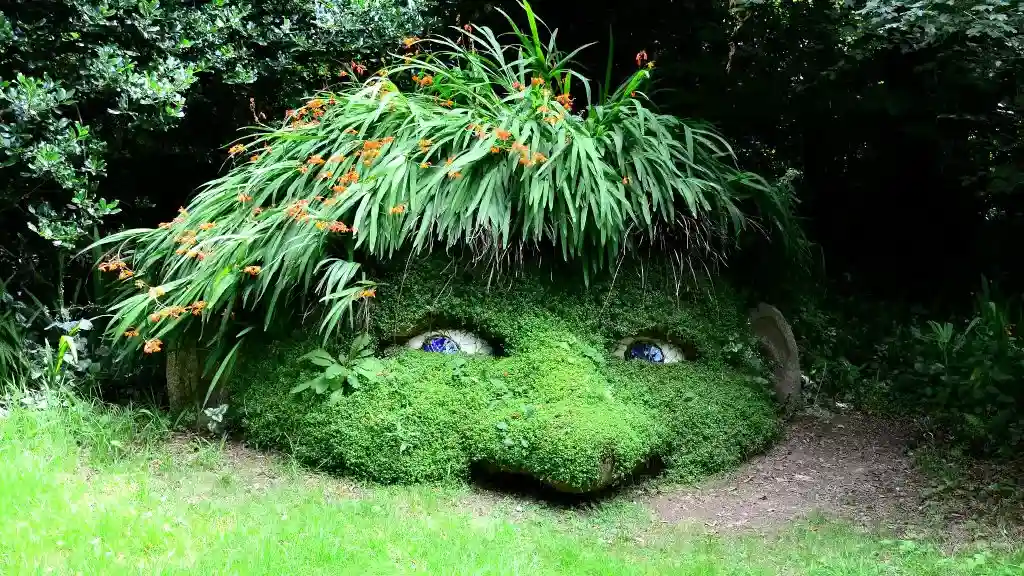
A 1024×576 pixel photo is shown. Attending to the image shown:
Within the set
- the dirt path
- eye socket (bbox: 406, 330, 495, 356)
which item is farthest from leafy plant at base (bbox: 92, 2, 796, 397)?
the dirt path

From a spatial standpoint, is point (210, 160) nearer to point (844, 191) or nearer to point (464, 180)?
point (464, 180)

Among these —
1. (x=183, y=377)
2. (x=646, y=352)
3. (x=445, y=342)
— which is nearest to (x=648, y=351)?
(x=646, y=352)

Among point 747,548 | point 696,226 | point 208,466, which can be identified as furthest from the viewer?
point 696,226

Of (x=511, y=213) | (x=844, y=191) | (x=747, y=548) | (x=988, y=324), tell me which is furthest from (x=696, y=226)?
(x=844, y=191)

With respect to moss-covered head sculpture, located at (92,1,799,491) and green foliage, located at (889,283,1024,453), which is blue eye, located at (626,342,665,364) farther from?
green foliage, located at (889,283,1024,453)

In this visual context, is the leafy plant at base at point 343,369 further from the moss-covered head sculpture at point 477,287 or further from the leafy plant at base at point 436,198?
the leafy plant at base at point 436,198

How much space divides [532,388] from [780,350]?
1851 millimetres

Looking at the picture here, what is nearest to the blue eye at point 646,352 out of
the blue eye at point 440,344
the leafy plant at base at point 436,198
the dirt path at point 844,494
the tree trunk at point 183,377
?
the leafy plant at base at point 436,198

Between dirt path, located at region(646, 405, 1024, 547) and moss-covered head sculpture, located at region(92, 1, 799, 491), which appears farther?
moss-covered head sculpture, located at region(92, 1, 799, 491)

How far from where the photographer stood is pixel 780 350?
17.9 ft

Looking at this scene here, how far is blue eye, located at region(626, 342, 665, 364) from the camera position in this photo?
15.9ft

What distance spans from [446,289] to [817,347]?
2798 mm

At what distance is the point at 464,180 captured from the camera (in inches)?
175

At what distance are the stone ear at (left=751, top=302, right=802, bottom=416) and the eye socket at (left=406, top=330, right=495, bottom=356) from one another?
1.81m
